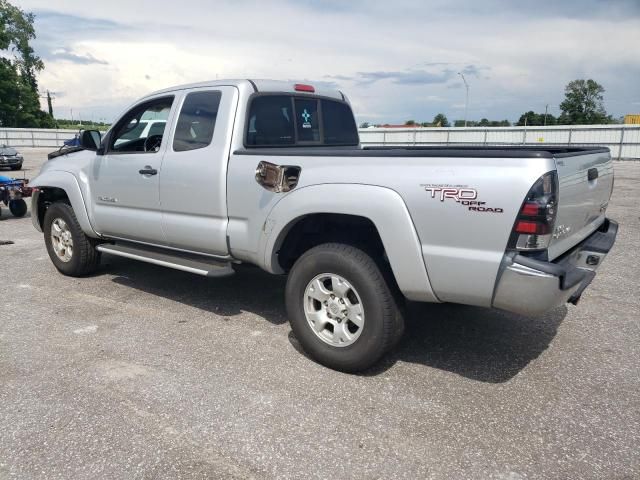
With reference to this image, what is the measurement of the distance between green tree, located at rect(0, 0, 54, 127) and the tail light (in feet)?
226

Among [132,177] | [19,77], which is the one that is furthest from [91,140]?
[19,77]

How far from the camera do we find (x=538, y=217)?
2762mm

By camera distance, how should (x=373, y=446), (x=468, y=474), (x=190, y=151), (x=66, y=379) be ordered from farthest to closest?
(x=190, y=151) < (x=66, y=379) < (x=373, y=446) < (x=468, y=474)

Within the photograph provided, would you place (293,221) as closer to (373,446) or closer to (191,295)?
(373,446)

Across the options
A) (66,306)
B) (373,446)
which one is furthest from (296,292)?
(66,306)

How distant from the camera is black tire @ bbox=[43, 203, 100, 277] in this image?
5621mm

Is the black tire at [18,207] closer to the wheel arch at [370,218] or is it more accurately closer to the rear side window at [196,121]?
the rear side window at [196,121]

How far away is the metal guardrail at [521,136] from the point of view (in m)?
28.7

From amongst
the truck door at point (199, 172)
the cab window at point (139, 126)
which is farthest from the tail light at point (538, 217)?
the cab window at point (139, 126)

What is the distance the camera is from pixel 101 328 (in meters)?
4.42

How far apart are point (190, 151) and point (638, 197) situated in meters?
12.9

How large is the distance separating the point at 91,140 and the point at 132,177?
860 millimetres

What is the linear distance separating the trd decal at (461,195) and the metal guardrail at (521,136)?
24.4 meters

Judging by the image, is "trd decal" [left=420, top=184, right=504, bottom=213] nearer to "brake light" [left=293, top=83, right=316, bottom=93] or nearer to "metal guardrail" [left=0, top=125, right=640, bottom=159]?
"brake light" [left=293, top=83, right=316, bottom=93]
